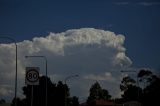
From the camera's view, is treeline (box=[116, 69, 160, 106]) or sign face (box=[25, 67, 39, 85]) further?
treeline (box=[116, 69, 160, 106])

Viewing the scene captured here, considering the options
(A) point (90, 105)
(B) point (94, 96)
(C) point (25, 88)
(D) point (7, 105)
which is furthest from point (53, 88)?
(B) point (94, 96)

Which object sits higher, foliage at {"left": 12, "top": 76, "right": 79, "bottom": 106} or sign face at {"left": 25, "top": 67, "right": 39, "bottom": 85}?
foliage at {"left": 12, "top": 76, "right": 79, "bottom": 106}

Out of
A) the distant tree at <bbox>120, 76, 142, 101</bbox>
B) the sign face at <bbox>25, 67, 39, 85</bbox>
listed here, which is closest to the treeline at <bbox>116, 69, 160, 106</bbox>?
the distant tree at <bbox>120, 76, 142, 101</bbox>

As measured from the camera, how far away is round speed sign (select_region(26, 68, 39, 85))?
1232 inches

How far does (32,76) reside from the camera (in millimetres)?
31656

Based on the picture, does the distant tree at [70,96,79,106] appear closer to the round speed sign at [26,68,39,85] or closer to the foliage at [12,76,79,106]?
the foliage at [12,76,79,106]

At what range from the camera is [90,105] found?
16025 cm

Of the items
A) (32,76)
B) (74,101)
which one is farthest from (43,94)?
(32,76)

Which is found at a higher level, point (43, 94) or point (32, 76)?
point (43, 94)

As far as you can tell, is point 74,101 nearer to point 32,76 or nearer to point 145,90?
point 145,90

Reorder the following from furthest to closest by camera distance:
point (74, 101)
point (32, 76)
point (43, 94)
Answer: point (74, 101)
point (43, 94)
point (32, 76)

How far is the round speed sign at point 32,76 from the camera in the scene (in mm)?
31291

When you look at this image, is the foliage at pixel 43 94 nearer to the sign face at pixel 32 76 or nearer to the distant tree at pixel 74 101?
the distant tree at pixel 74 101

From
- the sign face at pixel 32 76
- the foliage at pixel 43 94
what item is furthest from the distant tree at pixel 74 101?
the sign face at pixel 32 76
